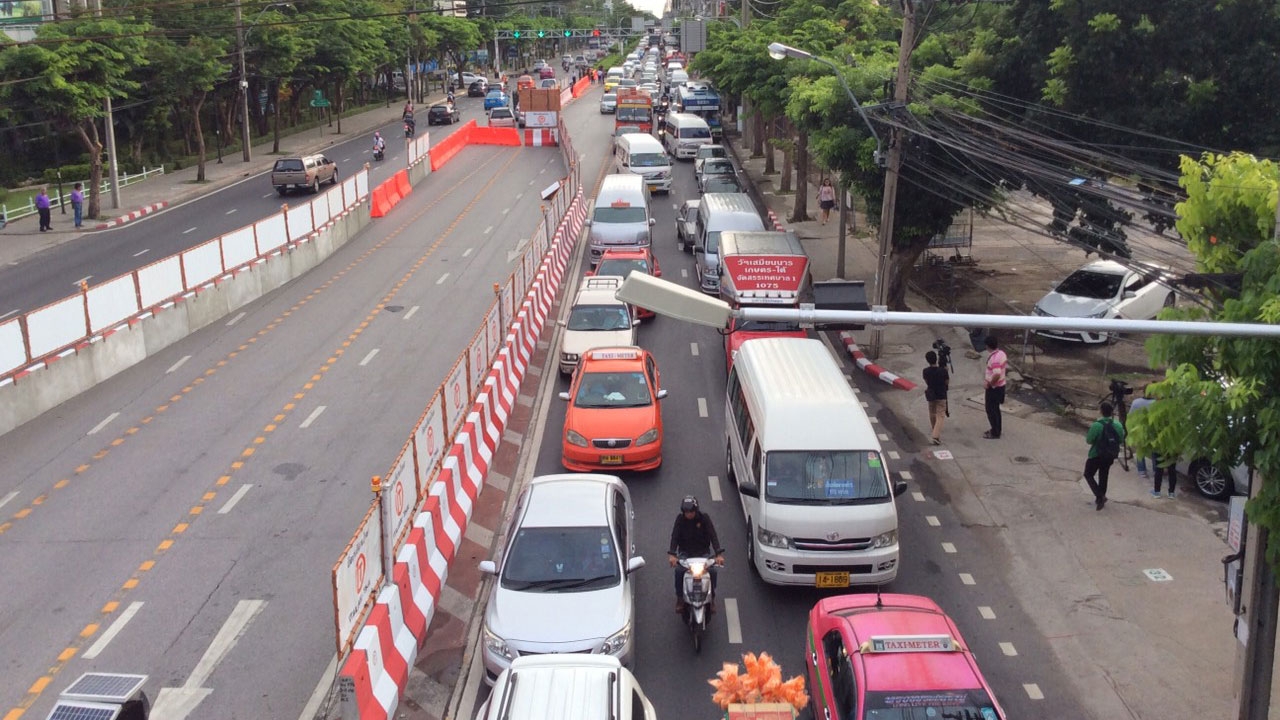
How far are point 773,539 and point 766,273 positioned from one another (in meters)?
9.69

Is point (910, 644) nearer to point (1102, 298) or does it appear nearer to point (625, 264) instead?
point (1102, 298)

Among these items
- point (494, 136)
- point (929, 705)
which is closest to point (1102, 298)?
point (929, 705)

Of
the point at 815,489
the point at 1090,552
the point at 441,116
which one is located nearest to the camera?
the point at 815,489

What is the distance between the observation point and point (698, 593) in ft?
40.5

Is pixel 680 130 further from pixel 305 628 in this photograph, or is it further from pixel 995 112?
pixel 305 628

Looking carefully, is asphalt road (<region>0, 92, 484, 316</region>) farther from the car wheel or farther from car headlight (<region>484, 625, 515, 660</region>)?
the car wheel

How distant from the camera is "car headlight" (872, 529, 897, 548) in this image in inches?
528

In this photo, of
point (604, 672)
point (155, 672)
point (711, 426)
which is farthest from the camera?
point (711, 426)

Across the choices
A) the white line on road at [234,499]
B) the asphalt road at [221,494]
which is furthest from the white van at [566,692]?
the white line on road at [234,499]

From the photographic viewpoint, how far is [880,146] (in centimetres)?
2353

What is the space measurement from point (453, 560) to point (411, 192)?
1395 inches

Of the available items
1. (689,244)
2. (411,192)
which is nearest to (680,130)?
(411,192)

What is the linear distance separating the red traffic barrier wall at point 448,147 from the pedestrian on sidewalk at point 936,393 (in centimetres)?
3885

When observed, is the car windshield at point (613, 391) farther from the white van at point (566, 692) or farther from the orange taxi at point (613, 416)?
the white van at point (566, 692)
